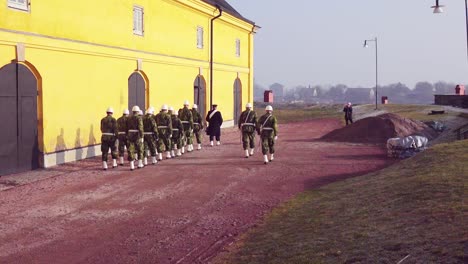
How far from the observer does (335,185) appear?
1407 cm

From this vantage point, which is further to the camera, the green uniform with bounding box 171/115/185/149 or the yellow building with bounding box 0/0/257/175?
the green uniform with bounding box 171/115/185/149

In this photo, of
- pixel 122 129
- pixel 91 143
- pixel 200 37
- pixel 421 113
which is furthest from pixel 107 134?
pixel 421 113

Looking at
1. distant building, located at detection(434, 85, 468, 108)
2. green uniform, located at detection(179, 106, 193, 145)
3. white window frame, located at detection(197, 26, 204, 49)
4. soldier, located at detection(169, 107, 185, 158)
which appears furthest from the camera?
distant building, located at detection(434, 85, 468, 108)

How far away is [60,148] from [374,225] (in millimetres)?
12227

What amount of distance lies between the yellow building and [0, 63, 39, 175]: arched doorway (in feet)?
0.09

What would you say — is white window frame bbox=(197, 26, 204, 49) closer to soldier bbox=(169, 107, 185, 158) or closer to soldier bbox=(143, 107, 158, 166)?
soldier bbox=(169, 107, 185, 158)

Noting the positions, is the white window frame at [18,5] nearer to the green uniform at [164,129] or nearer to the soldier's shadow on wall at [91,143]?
the soldier's shadow on wall at [91,143]

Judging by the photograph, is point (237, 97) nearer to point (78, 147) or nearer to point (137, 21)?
point (137, 21)

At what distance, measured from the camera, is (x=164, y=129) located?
19.3 metres

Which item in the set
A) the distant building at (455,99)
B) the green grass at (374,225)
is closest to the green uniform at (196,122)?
the green grass at (374,225)

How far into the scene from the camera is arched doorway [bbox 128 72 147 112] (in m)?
22.6

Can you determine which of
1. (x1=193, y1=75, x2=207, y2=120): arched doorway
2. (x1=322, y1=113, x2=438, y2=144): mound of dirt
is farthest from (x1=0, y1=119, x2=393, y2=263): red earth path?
(x1=193, y1=75, x2=207, y2=120): arched doorway

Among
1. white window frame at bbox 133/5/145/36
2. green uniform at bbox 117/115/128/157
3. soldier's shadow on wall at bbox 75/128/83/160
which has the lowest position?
soldier's shadow on wall at bbox 75/128/83/160

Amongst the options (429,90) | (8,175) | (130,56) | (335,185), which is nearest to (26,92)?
(8,175)
